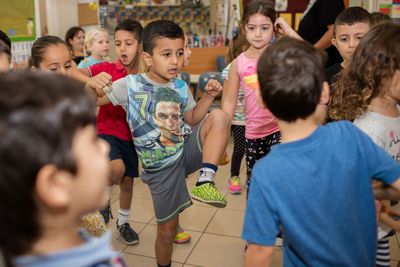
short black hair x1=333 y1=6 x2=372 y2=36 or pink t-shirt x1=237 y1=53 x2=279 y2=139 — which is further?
pink t-shirt x1=237 y1=53 x2=279 y2=139

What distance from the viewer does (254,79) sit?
223 centimetres

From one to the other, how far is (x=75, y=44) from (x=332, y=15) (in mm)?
3012

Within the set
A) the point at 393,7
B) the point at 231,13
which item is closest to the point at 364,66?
the point at 393,7

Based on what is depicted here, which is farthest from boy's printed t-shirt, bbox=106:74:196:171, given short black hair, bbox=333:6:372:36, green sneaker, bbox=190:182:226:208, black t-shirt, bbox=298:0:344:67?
black t-shirt, bbox=298:0:344:67

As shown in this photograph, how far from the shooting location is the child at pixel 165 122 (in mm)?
1827

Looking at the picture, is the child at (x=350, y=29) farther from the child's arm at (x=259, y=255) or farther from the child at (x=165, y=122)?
the child's arm at (x=259, y=255)

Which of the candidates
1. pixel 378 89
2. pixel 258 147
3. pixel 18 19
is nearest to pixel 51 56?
pixel 258 147

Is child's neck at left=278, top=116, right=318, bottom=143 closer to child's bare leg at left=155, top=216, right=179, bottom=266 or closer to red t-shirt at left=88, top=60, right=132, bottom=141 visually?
child's bare leg at left=155, top=216, right=179, bottom=266

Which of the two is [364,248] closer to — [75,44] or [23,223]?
[23,223]

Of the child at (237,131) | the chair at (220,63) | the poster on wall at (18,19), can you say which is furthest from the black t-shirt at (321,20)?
the poster on wall at (18,19)

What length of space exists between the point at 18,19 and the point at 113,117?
79.2 inches

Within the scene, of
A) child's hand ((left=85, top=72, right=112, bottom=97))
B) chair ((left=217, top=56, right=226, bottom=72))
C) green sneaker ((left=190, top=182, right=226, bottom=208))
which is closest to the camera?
green sneaker ((left=190, top=182, right=226, bottom=208))

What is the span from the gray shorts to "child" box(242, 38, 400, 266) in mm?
813

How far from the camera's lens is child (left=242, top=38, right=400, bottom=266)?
104 cm
